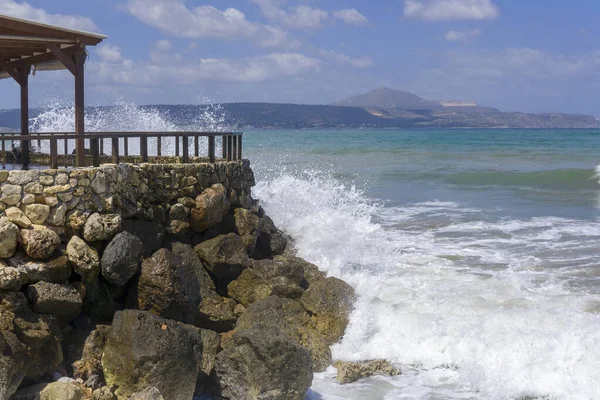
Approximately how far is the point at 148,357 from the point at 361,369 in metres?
2.90

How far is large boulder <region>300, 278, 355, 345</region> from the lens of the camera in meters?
9.90

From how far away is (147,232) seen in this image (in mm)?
10055

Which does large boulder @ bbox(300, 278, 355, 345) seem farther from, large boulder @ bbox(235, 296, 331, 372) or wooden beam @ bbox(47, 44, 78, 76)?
wooden beam @ bbox(47, 44, 78, 76)

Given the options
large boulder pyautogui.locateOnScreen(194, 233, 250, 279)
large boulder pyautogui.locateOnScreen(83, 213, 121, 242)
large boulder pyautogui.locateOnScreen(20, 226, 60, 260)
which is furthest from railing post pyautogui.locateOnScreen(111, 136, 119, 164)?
large boulder pyautogui.locateOnScreen(20, 226, 60, 260)

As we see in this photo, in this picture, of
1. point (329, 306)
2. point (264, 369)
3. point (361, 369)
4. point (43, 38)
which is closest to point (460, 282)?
point (329, 306)

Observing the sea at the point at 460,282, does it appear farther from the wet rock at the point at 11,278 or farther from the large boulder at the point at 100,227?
the wet rock at the point at 11,278

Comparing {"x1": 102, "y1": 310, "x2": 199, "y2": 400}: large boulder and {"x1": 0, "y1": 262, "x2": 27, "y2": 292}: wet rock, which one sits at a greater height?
{"x1": 0, "y1": 262, "x2": 27, "y2": 292}: wet rock

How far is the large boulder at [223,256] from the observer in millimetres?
10328

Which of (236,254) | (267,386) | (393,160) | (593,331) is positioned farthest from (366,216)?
(393,160)

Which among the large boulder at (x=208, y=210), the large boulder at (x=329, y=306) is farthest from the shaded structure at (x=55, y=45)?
the large boulder at (x=329, y=306)

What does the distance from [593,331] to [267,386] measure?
15.5ft

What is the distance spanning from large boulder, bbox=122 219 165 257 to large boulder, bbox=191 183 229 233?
838mm

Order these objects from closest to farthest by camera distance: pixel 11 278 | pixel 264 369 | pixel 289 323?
pixel 264 369
pixel 11 278
pixel 289 323

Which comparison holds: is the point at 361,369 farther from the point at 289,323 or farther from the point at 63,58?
the point at 63,58
